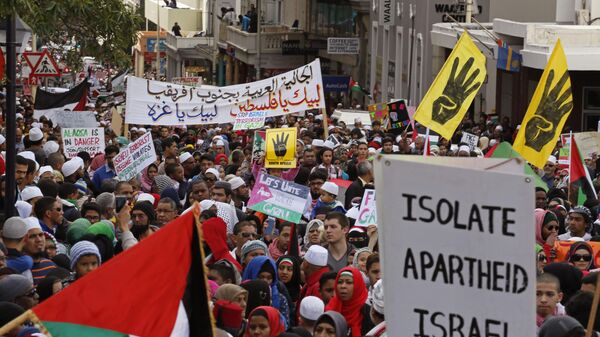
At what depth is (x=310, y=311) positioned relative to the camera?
922 centimetres

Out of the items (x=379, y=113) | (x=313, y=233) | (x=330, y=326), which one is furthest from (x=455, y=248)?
(x=379, y=113)

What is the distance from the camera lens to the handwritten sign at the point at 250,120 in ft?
74.8

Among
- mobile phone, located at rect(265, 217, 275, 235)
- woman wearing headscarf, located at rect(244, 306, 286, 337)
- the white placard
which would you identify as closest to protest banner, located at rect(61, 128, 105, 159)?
mobile phone, located at rect(265, 217, 275, 235)

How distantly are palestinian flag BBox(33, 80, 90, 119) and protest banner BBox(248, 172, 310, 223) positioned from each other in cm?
1337

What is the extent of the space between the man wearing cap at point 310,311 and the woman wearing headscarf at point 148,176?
25.3 ft

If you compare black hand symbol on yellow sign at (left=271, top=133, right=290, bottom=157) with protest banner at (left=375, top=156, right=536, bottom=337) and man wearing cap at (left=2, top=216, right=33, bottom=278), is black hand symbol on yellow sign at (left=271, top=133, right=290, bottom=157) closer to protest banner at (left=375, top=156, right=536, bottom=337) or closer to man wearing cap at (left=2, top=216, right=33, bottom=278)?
man wearing cap at (left=2, top=216, right=33, bottom=278)

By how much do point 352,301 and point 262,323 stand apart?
965mm

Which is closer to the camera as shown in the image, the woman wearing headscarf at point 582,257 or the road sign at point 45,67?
the woman wearing headscarf at point 582,257

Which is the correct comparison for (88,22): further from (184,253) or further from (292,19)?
(292,19)

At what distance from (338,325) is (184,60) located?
7502 centimetres

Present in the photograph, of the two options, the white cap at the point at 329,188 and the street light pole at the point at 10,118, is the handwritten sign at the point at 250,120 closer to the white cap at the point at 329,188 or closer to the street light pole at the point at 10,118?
the white cap at the point at 329,188

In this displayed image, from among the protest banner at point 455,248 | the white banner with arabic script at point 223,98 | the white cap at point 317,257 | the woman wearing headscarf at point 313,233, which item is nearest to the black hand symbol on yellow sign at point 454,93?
the woman wearing headscarf at point 313,233

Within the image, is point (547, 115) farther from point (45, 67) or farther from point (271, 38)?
point (271, 38)

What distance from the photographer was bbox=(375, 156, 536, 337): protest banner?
5.66 metres
